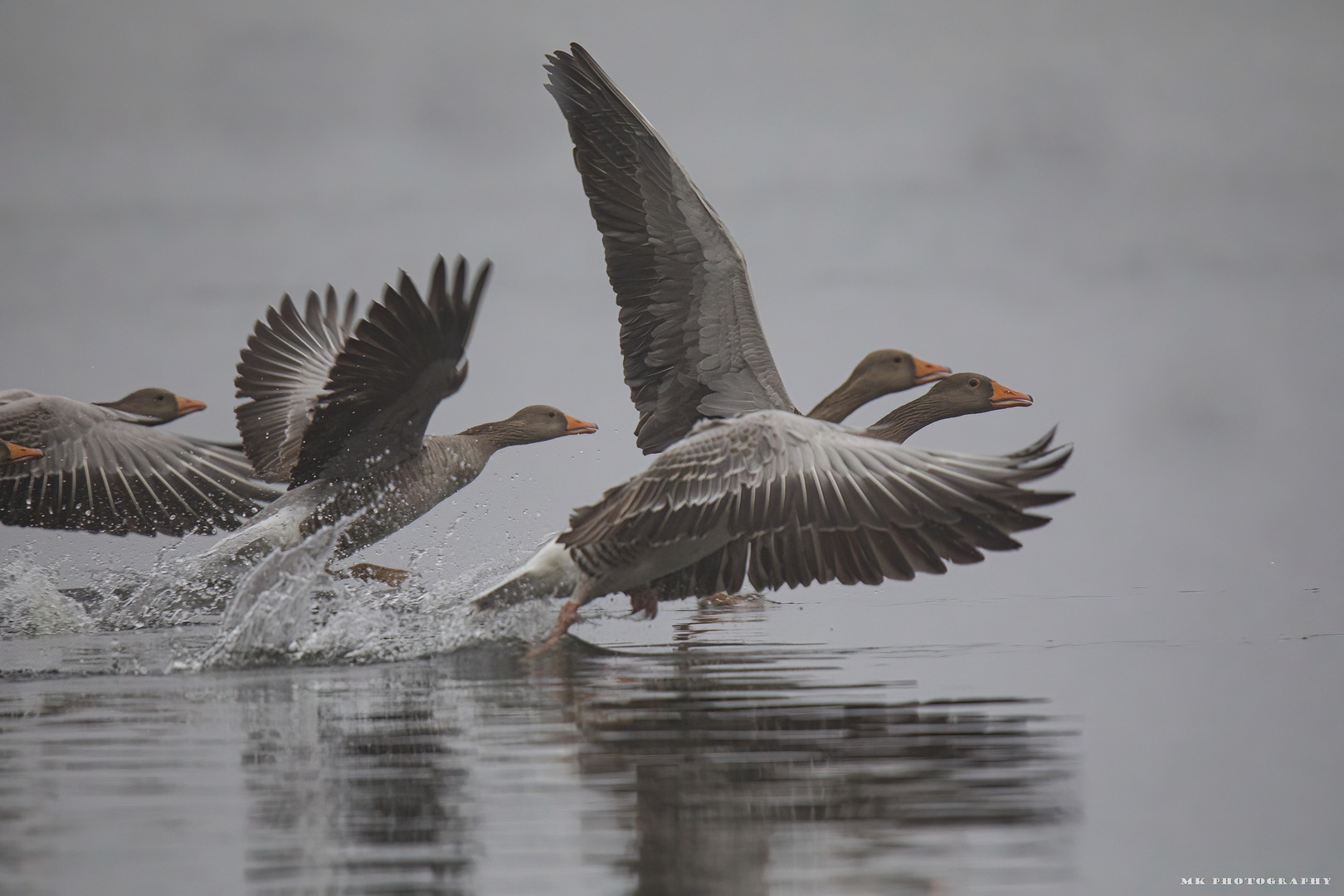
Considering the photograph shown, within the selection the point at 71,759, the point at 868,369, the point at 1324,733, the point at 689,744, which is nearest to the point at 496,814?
the point at 689,744

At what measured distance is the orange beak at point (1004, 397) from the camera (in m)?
9.16

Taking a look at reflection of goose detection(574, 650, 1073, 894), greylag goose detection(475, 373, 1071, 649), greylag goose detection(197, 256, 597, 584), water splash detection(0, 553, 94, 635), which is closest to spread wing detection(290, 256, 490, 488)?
greylag goose detection(197, 256, 597, 584)

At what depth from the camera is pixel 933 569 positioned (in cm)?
633

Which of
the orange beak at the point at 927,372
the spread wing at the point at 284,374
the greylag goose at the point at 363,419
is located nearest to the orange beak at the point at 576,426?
the greylag goose at the point at 363,419

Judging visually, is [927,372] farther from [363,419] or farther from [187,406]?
[187,406]

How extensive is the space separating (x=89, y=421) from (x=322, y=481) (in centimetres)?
227

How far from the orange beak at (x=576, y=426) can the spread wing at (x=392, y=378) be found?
2.18 m

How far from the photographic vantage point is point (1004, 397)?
917 centimetres

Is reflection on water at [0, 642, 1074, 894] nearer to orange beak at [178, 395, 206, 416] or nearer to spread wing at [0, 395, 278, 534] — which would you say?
spread wing at [0, 395, 278, 534]

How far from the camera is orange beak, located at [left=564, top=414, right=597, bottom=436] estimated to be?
11.0m

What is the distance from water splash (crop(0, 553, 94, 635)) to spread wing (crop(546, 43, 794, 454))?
166 inches

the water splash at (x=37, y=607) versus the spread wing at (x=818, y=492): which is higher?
the spread wing at (x=818, y=492)

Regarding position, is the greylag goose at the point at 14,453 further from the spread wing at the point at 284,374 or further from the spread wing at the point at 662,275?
the spread wing at the point at 662,275

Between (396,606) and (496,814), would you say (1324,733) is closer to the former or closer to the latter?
(496,814)
